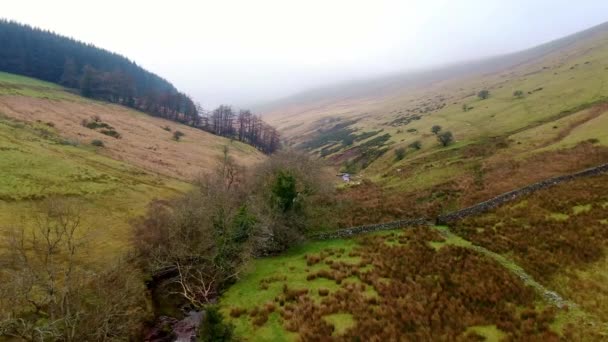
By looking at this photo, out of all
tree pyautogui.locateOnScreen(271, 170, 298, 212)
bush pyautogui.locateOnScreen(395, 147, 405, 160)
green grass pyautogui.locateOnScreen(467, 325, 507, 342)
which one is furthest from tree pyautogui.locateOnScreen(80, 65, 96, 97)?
green grass pyautogui.locateOnScreen(467, 325, 507, 342)

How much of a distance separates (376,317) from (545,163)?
38571 millimetres

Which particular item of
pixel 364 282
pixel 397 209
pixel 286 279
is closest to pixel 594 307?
pixel 364 282

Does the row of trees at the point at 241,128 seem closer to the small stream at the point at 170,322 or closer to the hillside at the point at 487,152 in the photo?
the hillside at the point at 487,152

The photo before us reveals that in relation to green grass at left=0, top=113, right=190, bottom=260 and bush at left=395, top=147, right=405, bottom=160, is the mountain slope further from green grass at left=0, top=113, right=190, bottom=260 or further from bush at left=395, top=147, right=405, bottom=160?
bush at left=395, top=147, right=405, bottom=160

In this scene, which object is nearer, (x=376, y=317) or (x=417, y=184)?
(x=376, y=317)

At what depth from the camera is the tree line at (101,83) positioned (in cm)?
13533

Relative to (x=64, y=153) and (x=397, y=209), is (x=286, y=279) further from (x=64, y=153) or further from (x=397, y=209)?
(x=64, y=153)

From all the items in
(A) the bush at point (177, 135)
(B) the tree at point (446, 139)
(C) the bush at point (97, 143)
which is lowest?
(B) the tree at point (446, 139)

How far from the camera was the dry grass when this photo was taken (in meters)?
73.8

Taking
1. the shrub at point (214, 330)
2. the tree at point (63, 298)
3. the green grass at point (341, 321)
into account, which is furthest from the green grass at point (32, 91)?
the green grass at point (341, 321)

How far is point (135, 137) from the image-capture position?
3573 inches

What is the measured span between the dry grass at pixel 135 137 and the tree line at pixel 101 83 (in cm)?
1704

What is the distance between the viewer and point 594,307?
19.7 meters

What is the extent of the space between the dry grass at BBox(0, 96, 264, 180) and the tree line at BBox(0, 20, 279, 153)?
17041 millimetres
